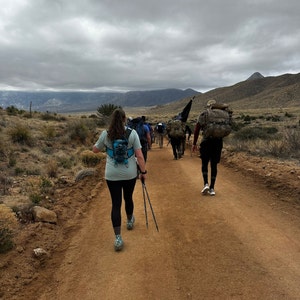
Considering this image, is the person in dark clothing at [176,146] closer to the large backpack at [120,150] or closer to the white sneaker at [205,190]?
the white sneaker at [205,190]

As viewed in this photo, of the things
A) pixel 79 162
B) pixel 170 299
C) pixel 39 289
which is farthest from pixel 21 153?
pixel 170 299

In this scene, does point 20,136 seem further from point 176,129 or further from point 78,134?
point 176,129

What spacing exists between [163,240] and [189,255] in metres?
0.69

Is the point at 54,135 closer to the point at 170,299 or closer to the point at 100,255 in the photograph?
the point at 100,255

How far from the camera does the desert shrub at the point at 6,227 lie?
5223 mm

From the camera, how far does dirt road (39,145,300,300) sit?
4.09 m

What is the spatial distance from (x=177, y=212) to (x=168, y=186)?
257 centimetres

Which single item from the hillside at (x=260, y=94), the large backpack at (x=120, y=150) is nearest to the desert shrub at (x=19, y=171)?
the large backpack at (x=120, y=150)

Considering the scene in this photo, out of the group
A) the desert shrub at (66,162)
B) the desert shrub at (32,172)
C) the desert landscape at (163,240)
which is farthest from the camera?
the desert shrub at (66,162)

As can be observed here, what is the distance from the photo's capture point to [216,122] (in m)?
7.41

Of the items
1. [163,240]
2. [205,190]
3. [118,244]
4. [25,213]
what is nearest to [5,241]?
[25,213]

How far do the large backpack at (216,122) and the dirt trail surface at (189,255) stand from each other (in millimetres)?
1606

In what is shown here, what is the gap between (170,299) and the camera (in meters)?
3.90

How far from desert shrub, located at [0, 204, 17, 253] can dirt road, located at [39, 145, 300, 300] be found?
3.21ft
